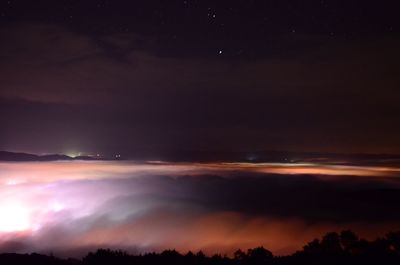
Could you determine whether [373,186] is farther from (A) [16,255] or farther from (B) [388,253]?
(A) [16,255]

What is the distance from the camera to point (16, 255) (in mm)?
18078

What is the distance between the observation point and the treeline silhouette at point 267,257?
1583 cm

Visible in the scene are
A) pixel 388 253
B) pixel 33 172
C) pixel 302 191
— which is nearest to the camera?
pixel 388 253

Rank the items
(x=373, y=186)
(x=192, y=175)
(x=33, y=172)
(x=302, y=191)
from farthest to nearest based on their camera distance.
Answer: (x=192, y=175) → (x=302, y=191) → (x=33, y=172) → (x=373, y=186)

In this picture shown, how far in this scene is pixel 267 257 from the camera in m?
16.9

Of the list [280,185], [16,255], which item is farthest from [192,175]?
[16,255]

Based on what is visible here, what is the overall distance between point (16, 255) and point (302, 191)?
42.3 metres

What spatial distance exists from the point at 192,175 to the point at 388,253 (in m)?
49.6

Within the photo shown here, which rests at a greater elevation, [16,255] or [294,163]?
[294,163]

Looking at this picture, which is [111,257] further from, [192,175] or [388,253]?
[192,175]

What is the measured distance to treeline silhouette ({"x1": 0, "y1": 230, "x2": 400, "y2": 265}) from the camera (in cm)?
1583

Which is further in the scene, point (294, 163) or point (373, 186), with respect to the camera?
point (294, 163)

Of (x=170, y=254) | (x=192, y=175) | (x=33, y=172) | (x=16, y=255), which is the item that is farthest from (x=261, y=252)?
(x=192, y=175)

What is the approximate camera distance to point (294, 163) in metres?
79.8
